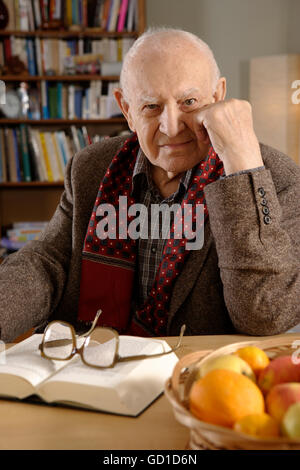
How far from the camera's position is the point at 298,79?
3359 millimetres

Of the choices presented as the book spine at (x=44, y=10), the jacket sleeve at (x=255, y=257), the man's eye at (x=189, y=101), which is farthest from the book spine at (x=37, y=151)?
the jacket sleeve at (x=255, y=257)

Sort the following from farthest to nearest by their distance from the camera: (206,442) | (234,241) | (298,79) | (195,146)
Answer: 1. (298,79)
2. (195,146)
3. (234,241)
4. (206,442)

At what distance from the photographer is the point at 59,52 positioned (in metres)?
3.36

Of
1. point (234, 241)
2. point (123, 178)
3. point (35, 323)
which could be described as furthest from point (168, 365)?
point (123, 178)

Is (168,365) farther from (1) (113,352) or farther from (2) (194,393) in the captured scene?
(2) (194,393)

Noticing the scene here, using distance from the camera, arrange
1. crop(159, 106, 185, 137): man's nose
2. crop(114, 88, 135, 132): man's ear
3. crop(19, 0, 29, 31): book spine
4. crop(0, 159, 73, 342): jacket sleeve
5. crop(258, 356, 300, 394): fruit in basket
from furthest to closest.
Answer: crop(19, 0, 29, 31): book spine < crop(114, 88, 135, 132): man's ear < crop(159, 106, 185, 137): man's nose < crop(0, 159, 73, 342): jacket sleeve < crop(258, 356, 300, 394): fruit in basket

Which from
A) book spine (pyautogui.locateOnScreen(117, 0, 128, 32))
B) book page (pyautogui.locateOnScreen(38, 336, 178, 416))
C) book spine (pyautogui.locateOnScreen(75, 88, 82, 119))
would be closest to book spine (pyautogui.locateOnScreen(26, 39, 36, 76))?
book spine (pyautogui.locateOnScreen(75, 88, 82, 119))

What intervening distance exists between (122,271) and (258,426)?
886 mm

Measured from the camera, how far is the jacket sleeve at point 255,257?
3.43 feet

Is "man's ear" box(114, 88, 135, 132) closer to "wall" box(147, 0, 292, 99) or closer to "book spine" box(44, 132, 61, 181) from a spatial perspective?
"book spine" box(44, 132, 61, 181)

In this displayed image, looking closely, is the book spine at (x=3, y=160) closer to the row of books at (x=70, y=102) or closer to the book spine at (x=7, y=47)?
the row of books at (x=70, y=102)

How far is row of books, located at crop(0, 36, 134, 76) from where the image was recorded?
11.0 ft

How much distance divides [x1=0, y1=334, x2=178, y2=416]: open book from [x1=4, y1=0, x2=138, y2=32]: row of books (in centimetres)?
299

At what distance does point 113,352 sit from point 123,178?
79 centimetres
